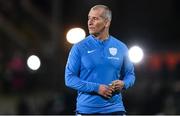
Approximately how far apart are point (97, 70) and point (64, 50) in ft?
33.5

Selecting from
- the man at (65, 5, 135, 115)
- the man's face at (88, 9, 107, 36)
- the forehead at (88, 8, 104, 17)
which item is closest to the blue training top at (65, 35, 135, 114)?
the man at (65, 5, 135, 115)

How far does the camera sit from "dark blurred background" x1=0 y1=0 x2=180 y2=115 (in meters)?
12.7

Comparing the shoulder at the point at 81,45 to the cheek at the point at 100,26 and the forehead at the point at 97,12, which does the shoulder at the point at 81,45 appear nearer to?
the cheek at the point at 100,26

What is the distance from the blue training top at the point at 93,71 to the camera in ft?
20.4

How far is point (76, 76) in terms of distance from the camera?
6242 millimetres

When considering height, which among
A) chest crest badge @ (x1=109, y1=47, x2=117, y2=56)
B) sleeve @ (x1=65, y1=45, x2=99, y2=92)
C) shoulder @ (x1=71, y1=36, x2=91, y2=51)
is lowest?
sleeve @ (x1=65, y1=45, x2=99, y2=92)

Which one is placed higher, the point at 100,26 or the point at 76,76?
the point at 100,26

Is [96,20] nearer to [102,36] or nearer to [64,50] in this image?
[102,36]

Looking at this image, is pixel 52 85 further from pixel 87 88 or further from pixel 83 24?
pixel 87 88

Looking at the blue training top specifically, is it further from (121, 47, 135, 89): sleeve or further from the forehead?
the forehead

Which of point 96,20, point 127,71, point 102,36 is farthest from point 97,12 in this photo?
point 127,71

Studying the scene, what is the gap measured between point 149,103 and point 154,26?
10.2m

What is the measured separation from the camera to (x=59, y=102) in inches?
471


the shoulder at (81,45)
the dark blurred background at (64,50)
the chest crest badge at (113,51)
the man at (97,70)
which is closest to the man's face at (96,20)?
the man at (97,70)
